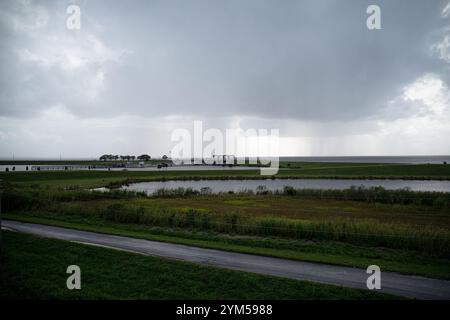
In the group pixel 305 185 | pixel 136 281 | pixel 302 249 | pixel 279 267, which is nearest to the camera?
pixel 136 281

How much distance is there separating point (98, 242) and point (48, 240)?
233 centimetres

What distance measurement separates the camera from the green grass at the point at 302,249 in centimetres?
1176

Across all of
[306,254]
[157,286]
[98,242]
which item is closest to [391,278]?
[306,254]

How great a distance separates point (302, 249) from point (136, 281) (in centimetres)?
849

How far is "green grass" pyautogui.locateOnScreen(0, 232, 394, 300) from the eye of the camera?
847 centimetres

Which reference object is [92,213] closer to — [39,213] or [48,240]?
[39,213]

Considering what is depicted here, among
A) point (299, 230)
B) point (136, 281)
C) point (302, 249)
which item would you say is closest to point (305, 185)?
point (299, 230)

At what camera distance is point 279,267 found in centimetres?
1141

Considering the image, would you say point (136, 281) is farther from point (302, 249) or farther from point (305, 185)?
point (305, 185)

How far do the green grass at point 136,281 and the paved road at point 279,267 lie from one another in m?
1.00

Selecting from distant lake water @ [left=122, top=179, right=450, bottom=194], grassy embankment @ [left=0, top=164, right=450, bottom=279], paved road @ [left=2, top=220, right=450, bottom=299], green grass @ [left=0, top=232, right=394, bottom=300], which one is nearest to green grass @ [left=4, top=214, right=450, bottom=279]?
grassy embankment @ [left=0, top=164, right=450, bottom=279]

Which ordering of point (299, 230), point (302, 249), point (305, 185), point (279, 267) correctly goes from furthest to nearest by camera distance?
point (305, 185) → point (299, 230) → point (302, 249) → point (279, 267)

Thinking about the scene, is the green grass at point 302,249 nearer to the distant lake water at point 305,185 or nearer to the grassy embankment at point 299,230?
the grassy embankment at point 299,230

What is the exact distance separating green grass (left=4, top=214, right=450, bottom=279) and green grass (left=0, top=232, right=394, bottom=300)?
3521mm
